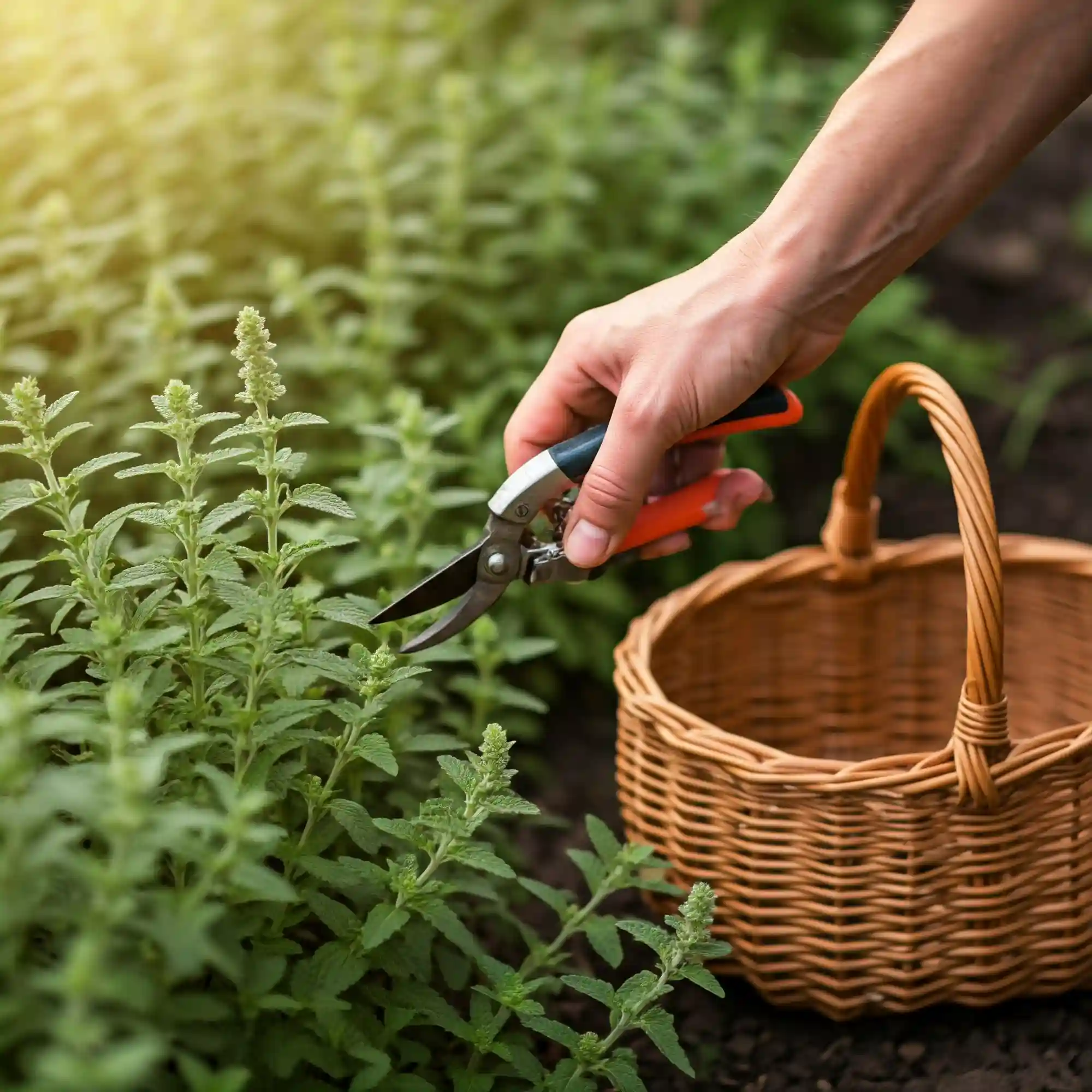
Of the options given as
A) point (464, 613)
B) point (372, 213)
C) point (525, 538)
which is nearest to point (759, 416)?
point (525, 538)

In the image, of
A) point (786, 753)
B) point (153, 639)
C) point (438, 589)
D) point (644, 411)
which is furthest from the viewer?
point (786, 753)

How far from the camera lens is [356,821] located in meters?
1.46

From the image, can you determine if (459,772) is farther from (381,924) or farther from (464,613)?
(464,613)

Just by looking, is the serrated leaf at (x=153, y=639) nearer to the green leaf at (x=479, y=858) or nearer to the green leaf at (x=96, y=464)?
the green leaf at (x=96, y=464)

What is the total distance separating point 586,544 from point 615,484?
0.10m

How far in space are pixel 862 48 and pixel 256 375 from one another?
326 centimetres

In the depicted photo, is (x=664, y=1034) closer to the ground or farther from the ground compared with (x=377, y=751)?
closer to the ground

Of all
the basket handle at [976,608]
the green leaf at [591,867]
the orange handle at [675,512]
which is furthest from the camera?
the orange handle at [675,512]

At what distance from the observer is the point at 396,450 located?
2.39m

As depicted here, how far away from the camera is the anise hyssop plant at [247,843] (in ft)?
3.51

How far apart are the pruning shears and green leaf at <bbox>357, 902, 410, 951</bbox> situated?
0.36m

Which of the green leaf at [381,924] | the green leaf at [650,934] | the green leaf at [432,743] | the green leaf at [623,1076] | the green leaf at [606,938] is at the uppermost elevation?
the green leaf at [381,924]

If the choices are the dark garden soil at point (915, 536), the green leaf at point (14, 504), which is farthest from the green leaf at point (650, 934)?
the green leaf at point (14, 504)

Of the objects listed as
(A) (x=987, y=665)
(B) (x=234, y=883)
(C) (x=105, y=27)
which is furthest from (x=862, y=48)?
(B) (x=234, y=883)
